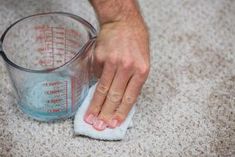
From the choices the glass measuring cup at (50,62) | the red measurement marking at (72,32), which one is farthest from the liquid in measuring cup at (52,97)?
the red measurement marking at (72,32)

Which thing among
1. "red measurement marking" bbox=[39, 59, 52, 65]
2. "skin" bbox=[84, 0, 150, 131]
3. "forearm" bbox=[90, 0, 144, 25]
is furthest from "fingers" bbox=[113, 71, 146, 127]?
"red measurement marking" bbox=[39, 59, 52, 65]

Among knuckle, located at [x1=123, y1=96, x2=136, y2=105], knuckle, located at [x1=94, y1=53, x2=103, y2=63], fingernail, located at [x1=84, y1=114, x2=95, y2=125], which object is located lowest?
fingernail, located at [x1=84, y1=114, x2=95, y2=125]

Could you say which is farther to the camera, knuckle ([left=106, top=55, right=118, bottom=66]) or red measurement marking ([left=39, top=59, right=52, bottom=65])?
red measurement marking ([left=39, top=59, right=52, bottom=65])

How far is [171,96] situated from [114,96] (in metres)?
0.16

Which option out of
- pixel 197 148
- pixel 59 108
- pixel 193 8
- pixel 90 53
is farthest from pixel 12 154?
pixel 193 8

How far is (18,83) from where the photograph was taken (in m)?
0.81

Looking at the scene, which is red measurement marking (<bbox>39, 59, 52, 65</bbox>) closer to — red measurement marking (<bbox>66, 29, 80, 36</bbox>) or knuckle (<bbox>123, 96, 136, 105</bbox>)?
red measurement marking (<bbox>66, 29, 80, 36</bbox>)

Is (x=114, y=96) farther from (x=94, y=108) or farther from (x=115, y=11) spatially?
(x=115, y=11)

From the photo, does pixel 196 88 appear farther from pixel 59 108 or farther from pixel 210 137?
pixel 59 108

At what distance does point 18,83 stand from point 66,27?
6.1 inches

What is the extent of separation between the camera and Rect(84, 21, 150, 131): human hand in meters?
0.74

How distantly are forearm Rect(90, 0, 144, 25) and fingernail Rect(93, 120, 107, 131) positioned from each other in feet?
0.63

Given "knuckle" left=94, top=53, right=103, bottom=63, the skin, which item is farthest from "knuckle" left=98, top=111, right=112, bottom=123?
"knuckle" left=94, top=53, right=103, bottom=63

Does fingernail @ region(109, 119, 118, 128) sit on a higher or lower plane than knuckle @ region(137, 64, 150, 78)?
lower
